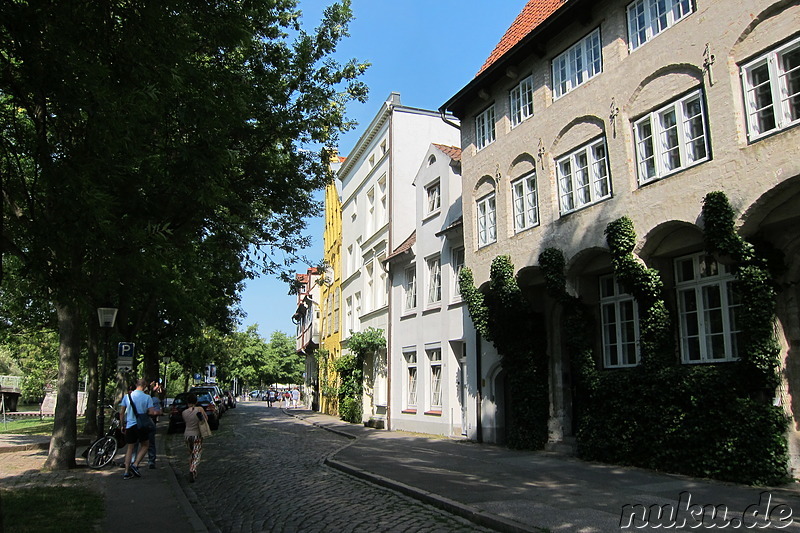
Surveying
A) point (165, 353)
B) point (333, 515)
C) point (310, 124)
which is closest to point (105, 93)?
point (333, 515)

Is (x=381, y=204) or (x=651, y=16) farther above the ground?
(x=381, y=204)

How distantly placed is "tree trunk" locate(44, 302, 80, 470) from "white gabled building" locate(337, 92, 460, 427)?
13.8 m

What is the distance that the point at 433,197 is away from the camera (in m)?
23.0

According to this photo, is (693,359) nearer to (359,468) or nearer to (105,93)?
(359,468)

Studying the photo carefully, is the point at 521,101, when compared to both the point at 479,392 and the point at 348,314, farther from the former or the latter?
the point at 348,314

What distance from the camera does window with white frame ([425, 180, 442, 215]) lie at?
2255 centimetres

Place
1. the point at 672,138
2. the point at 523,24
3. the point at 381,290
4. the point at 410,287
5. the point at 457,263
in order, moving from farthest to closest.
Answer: the point at 381,290 < the point at 410,287 < the point at 457,263 < the point at 523,24 < the point at 672,138

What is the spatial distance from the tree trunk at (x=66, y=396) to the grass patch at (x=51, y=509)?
3.13m

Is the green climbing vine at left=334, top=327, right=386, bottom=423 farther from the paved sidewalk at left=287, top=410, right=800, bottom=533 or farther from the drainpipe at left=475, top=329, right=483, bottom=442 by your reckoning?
the paved sidewalk at left=287, top=410, right=800, bottom=533


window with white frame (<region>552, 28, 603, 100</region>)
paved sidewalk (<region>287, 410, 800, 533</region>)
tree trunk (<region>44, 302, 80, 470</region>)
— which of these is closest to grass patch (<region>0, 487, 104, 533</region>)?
tree trunk (<region>44, 302, 80, 470</region>)

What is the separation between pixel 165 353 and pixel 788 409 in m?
31.6

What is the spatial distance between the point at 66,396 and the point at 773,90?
48.1 ft

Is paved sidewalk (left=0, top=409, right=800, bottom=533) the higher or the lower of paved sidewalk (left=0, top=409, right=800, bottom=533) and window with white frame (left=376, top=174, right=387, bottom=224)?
the lower

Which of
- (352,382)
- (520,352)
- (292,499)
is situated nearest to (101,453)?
(292,499)
